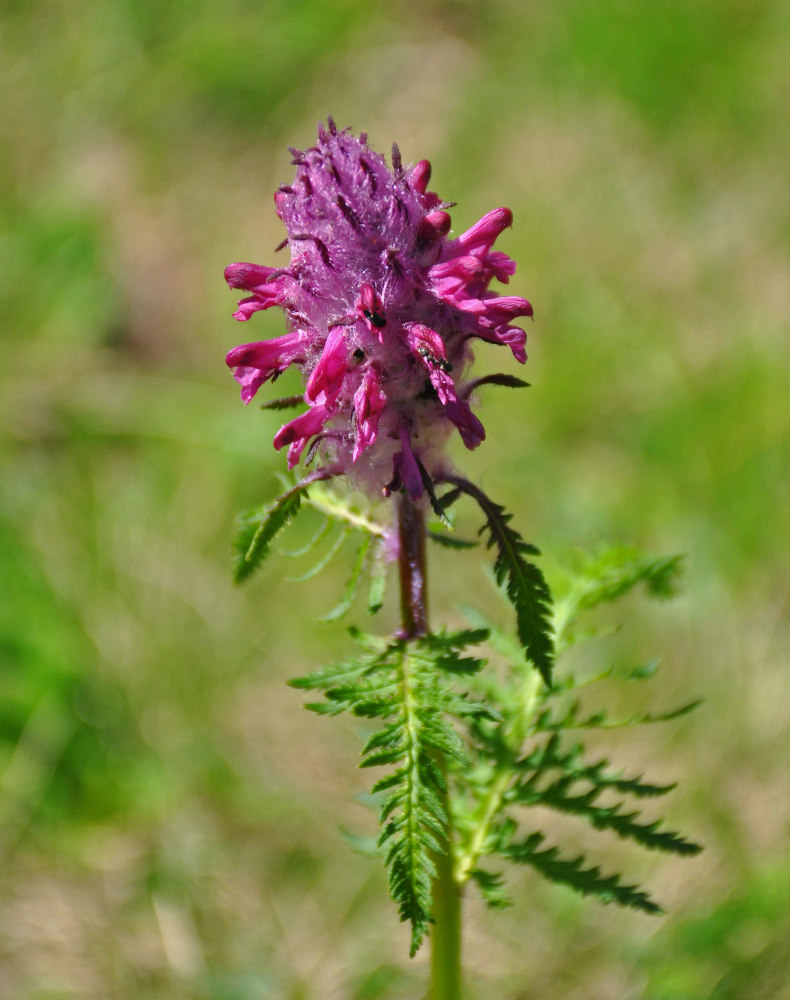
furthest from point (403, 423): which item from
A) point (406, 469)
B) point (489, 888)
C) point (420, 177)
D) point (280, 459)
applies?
point (280, 459)

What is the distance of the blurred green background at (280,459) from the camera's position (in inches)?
152

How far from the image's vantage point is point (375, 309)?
6.33ft

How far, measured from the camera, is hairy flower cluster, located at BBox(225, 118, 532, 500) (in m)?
1.96

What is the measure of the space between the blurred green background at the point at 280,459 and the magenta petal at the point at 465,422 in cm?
105

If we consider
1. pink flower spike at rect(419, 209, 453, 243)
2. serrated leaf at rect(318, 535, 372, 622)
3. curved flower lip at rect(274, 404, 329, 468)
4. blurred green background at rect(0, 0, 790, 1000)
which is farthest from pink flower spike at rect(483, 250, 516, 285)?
blurred green background at rect(0, 0, 790, 1000)

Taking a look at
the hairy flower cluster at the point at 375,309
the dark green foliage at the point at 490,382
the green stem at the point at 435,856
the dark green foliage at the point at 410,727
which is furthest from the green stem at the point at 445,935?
the dark green foliage at the point at 490,382

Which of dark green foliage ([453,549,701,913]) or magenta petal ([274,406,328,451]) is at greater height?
magenta petal ([274,406,328,451])

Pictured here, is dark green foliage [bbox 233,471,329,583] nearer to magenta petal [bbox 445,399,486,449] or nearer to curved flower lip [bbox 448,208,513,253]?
magenta petal [bbox 445,399,486,449]

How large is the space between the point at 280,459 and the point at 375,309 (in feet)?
12.3

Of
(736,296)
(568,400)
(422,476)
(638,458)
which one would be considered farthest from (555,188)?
(422,476)

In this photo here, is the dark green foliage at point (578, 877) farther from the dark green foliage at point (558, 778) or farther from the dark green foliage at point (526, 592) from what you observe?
the dark green foliage at point (526, 592)

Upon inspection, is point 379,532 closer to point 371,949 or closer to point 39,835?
point 371,949

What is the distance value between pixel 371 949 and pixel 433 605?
5.91 feet

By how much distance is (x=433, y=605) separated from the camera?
510 centimetres
